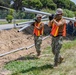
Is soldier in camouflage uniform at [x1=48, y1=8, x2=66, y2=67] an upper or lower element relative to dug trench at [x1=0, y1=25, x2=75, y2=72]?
upper

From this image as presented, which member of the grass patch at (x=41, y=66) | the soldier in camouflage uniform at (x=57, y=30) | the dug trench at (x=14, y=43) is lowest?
the dug trench at (x=14, y=43)

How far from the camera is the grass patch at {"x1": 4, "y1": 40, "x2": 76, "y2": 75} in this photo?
9.26 meters

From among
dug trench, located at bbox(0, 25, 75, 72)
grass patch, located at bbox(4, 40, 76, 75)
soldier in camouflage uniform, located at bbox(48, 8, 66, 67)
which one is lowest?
dug trench, located at bbox(0, 25, 75, 72)

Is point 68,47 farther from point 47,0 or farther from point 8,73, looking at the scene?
point 47,0

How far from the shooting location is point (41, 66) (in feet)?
33.1

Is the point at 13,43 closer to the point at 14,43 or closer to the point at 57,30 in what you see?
the point at 14,43

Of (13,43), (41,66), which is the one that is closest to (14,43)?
(13,43)

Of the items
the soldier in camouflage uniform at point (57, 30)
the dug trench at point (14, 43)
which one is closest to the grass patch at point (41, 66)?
the dug trench at point (14, 43)

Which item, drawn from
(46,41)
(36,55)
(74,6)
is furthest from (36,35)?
(74,6)

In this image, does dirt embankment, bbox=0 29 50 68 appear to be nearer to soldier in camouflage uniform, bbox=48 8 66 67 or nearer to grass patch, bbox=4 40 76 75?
grass patch, bbox=4 40 76 75

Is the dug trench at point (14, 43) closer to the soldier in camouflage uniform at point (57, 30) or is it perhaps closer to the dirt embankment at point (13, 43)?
the dirt embankment at point (13, 43)

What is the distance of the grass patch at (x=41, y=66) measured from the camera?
926 cm

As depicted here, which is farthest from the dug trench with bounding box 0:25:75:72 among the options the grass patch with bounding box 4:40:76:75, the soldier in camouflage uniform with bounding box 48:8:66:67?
the soldier in camouflage uniform with bounding box 48:8:66:67

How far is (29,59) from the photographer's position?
37.6ft
